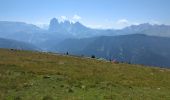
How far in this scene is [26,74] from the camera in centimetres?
3359

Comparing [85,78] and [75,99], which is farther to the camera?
[85,78]

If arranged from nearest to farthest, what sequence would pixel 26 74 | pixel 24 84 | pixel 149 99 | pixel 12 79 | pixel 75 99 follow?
1. pixel 75 99
2. pixel 149 99
3. pixel 24 84
4. pixel 12 79
5. pixel 26 74

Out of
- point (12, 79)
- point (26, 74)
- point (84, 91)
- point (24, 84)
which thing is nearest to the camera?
point (84, 91)

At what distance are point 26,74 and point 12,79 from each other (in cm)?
340

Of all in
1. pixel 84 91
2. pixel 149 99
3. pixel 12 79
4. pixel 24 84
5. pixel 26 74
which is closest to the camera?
pixel 149 99

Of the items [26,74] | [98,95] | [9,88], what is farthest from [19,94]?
[26,74]

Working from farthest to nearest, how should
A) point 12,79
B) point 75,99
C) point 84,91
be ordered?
point 12,79, point 84,91, point 75,99

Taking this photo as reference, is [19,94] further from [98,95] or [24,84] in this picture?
[98,95]

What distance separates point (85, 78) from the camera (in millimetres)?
33719

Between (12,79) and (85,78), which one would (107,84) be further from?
(12,79)

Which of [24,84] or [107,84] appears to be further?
[107,84]

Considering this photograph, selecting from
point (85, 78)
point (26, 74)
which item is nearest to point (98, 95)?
point (85, 78)

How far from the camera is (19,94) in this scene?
24.2m

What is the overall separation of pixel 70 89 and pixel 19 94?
447 cm
